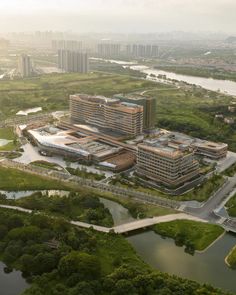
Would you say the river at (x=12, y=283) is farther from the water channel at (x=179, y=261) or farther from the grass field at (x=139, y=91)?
the grass field at (x=139, y=91)

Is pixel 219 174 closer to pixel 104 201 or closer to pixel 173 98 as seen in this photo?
pixel 104 201

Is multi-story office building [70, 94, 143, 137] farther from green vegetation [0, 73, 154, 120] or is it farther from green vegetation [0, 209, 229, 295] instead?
green vegetation [0, 209, 229, 295]

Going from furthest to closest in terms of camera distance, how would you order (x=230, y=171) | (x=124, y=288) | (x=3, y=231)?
1. (x=230, y=171)
2. (x=3, y=231)
3. (x=124, y=288)

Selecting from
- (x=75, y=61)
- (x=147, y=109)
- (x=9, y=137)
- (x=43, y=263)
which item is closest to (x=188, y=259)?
(x=43, y=263)

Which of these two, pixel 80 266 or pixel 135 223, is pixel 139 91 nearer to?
pixel 135 223

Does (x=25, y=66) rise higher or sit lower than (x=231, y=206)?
higher
